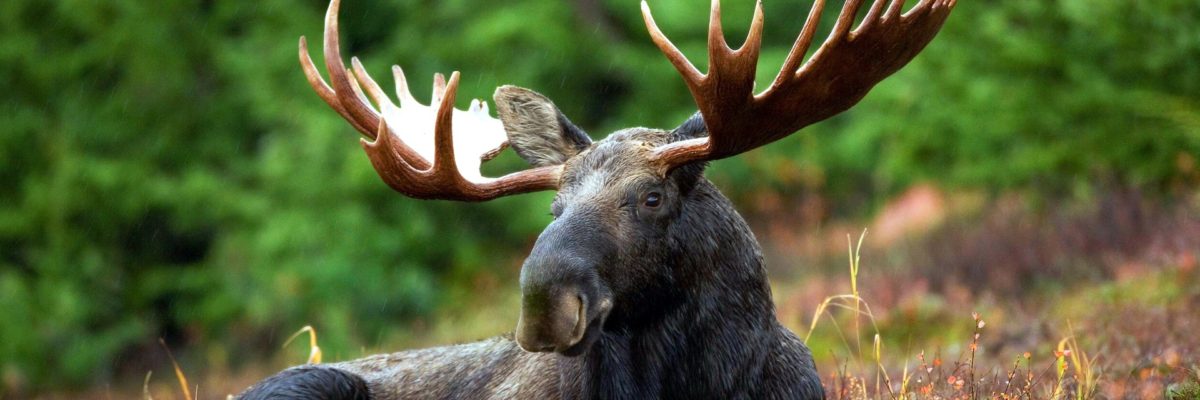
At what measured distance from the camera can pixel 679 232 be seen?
3.95 m

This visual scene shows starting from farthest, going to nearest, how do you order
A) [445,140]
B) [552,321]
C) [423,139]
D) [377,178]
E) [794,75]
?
[377,178] → [423,139] → [445,140] → [794,75] → [552,321]

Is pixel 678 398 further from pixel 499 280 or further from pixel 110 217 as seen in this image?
pixel 110 217

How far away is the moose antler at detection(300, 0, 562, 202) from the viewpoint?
166 inches

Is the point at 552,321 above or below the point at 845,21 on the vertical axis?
below

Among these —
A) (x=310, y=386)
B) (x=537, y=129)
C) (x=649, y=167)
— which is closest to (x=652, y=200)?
(x=649, y=167)

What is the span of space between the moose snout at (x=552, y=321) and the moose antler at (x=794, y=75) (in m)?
0.66

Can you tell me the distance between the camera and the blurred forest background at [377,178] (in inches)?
470

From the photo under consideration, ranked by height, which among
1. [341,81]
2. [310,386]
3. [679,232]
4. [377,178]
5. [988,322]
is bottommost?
[310,386]

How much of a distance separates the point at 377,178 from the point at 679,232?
1232 centimetres

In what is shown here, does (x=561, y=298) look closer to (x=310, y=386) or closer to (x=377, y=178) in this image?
(x=310, y=386)

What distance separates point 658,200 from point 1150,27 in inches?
332

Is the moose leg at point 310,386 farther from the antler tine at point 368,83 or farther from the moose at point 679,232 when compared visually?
the antler tine at point 368,83

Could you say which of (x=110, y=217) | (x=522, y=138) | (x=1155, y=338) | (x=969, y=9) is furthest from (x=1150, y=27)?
(x=110, y=217)

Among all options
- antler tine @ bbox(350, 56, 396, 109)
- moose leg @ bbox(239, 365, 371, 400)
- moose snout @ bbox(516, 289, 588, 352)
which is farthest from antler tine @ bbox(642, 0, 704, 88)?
moose leg @ bbox(239, 365, 371, 400)
